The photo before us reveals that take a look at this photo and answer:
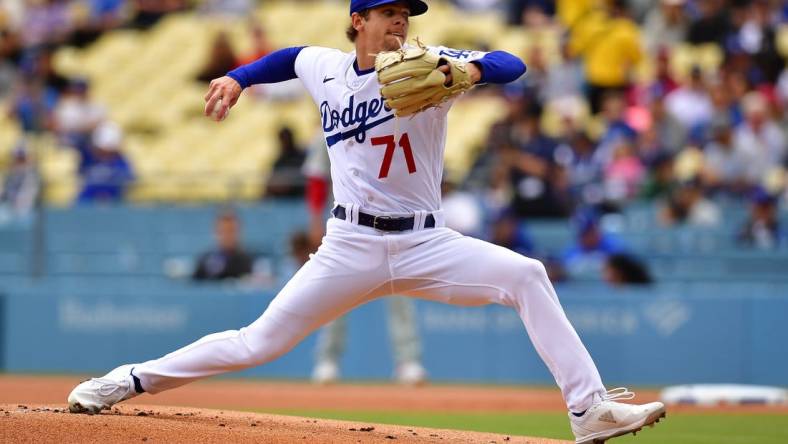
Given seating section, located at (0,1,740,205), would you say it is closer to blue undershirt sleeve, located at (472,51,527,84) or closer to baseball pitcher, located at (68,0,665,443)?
baseball pitcher, located at (68,0,665,443)

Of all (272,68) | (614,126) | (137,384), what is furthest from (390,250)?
(614,126)

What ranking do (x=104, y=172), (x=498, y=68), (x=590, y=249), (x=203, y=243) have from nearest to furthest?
(x=498, y=68), (x=590, y=249), (x=203, y=243), (x=104, y=172)

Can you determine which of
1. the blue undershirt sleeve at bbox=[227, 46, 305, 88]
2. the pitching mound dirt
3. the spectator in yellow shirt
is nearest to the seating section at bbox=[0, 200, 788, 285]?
the spectator in yellow shirt

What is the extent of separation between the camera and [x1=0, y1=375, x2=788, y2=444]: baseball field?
5785mm

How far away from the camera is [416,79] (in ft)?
→ 17.7

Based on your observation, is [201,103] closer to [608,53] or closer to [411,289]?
[608,53]

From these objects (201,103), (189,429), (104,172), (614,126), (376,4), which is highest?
(201,103)

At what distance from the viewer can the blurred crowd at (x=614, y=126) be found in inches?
508

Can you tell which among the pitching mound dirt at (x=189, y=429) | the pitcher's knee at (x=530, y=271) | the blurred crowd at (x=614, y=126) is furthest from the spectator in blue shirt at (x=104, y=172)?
the pitcher's knee at (x=530, y=271)

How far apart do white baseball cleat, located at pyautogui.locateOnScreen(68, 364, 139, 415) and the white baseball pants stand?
0.33 meters

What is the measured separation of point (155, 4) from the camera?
66.5 feet

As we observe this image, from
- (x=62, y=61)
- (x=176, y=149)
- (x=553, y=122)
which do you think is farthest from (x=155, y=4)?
(x=553, y=122)

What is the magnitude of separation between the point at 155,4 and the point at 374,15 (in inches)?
591

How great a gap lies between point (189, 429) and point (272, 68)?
5.28 ft
